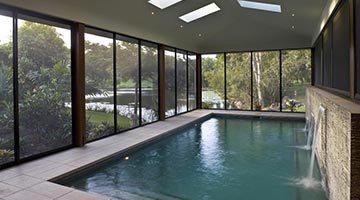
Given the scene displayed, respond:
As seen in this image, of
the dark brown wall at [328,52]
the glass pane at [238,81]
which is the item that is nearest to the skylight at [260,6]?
the dark brown wall at [328,52]

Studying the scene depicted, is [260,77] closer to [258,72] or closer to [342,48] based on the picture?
[258,72]

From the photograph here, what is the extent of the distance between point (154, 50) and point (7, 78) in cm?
509

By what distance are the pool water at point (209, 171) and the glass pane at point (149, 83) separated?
1.55 metres

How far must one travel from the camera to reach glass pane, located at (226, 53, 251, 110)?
38.5ft

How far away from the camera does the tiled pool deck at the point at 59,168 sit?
134 inches

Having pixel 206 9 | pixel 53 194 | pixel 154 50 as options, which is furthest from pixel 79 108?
pixel 206 9

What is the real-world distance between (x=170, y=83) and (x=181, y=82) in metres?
1.06

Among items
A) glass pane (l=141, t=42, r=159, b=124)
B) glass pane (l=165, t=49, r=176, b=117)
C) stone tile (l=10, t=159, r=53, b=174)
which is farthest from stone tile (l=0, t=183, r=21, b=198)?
glass pane (l=165, t=49, r=176, b=117)

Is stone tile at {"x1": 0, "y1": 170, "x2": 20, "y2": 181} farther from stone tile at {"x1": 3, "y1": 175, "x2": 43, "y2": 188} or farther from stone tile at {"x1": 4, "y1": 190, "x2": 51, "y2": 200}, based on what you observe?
stone tile at {"x1": 4, "y1": 190, "x2": 51, "y2": 200}

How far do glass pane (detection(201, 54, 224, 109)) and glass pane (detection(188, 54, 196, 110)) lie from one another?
462mm

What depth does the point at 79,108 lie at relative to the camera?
5684mm

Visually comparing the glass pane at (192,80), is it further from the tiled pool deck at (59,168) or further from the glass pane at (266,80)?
the tiled pool deck at (59,168)

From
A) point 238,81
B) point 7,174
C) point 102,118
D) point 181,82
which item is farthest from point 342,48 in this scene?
point 238,81

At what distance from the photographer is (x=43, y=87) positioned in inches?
199
